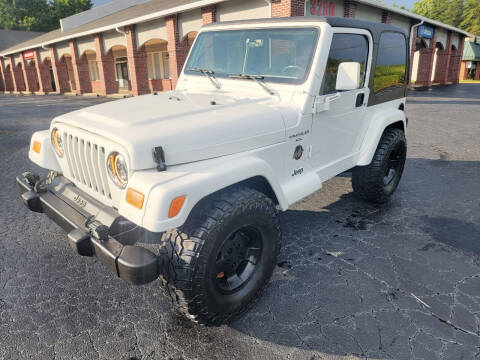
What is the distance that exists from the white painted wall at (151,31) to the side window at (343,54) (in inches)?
586

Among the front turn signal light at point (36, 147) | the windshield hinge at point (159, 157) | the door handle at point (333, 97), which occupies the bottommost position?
the front turn signal light at point (36, 147)

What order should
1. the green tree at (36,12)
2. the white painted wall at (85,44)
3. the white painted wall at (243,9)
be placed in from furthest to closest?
the green tree at (36,12)
the white painted wall at (85,44)
the white painted wall at (243,9)

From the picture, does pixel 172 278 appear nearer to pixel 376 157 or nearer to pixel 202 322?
pixel 202 322

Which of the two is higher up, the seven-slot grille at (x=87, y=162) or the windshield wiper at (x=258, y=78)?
the windshield wiper at (x=258, y=78)

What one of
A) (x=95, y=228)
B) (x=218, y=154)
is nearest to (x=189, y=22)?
(x=218, y=154)

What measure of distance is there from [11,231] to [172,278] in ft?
9.11

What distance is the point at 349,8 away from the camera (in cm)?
1332

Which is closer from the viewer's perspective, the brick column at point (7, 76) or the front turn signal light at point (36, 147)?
the front turn signal light at point (36, 147)

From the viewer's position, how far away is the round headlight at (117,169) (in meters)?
2.08

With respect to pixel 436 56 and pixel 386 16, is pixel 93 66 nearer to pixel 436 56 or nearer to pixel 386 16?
pixel 386 16

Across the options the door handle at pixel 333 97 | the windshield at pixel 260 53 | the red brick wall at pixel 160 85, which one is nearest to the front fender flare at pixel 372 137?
the door handle at pixel 333 97

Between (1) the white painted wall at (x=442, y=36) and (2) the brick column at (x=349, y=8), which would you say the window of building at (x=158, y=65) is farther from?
(1) the white painted wall at (x=442, y=36)

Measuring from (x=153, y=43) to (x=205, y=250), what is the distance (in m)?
23.3

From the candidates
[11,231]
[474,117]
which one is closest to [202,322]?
[11,231]
